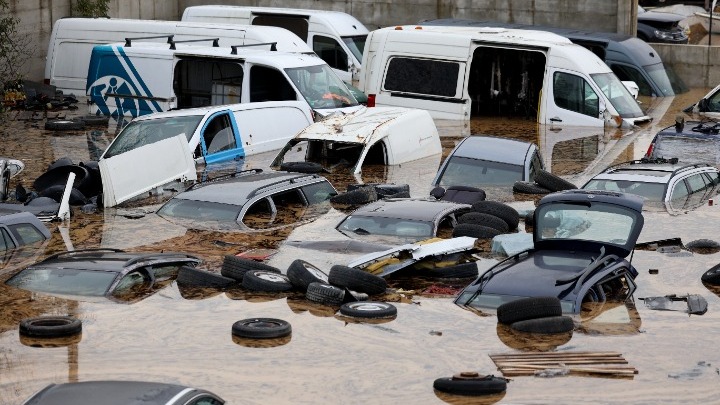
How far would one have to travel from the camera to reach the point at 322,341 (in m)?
12.8

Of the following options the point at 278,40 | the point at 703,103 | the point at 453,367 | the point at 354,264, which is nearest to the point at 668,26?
the point at 703,103

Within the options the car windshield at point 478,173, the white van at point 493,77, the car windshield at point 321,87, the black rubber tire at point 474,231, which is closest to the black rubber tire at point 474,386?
the black rubber tire at point 474,231

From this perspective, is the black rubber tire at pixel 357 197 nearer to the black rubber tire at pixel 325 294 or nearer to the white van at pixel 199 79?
the black rubber tire at pixel 325 294

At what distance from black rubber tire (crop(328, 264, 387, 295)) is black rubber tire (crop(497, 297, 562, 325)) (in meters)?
1.76

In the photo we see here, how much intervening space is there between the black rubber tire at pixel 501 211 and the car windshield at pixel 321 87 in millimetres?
7643

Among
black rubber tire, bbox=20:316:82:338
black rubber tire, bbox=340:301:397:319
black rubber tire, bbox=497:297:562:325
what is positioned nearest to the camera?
black rubber tire, bbox=20:316:82:338

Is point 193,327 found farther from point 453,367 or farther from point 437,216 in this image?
point 437,216

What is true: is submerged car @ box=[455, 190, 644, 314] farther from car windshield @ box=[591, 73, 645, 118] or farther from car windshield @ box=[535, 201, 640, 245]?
car windshield @ box=[591, 73, 645, 118]

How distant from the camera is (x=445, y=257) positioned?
15.5 meters

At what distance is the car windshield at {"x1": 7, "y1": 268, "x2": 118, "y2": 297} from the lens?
45.8 feet

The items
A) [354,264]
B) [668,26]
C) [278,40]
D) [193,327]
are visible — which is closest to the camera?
[193,327]

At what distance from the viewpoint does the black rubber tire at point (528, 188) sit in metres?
19.7

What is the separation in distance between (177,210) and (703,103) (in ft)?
45.9

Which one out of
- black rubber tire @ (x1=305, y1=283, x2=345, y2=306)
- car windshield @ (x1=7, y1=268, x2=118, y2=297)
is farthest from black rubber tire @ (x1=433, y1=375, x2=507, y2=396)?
car windshield @ (x1=7, y1=268, x2=118, y2=297)
